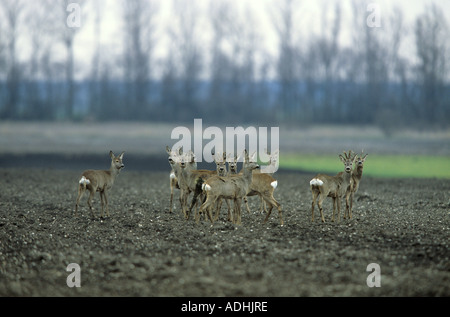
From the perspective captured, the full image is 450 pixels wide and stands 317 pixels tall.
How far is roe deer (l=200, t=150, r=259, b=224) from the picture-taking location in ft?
43.9

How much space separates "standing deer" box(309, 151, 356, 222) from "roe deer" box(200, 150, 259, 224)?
4.34ft

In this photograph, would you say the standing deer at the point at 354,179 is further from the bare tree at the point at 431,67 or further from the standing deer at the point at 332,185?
the bare tree at the point at 431,67

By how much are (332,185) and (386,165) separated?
17.1 metres

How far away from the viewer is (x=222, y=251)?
36.2ft

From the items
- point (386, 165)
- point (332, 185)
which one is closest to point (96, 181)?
point (332, 185)

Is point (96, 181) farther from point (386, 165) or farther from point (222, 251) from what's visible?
point (386, 165)

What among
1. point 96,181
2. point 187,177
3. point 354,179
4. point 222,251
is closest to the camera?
point 222,251

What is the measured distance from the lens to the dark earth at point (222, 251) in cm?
925

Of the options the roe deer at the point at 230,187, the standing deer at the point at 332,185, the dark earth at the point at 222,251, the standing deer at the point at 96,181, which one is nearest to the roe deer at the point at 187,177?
the dark earth at the point at 222,251

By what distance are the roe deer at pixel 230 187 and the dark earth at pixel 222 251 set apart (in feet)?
1.59

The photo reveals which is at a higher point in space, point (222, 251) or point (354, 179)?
point (354, 179)

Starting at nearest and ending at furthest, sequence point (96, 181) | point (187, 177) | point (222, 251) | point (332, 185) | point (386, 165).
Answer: point (222, 251)
point (332, 185)
point (96, 181)
point (187, 177)
point (386, 165)

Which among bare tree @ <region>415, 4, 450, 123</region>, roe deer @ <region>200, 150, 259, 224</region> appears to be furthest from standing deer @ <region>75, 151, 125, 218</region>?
bare tree @ <region>415, 4, 450, 123</region>

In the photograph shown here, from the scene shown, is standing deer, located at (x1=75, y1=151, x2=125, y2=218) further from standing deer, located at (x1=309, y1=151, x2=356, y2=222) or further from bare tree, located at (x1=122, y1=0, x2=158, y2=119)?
bare tree, located at (x1=122, y1=0, x2=158, y2=119)
